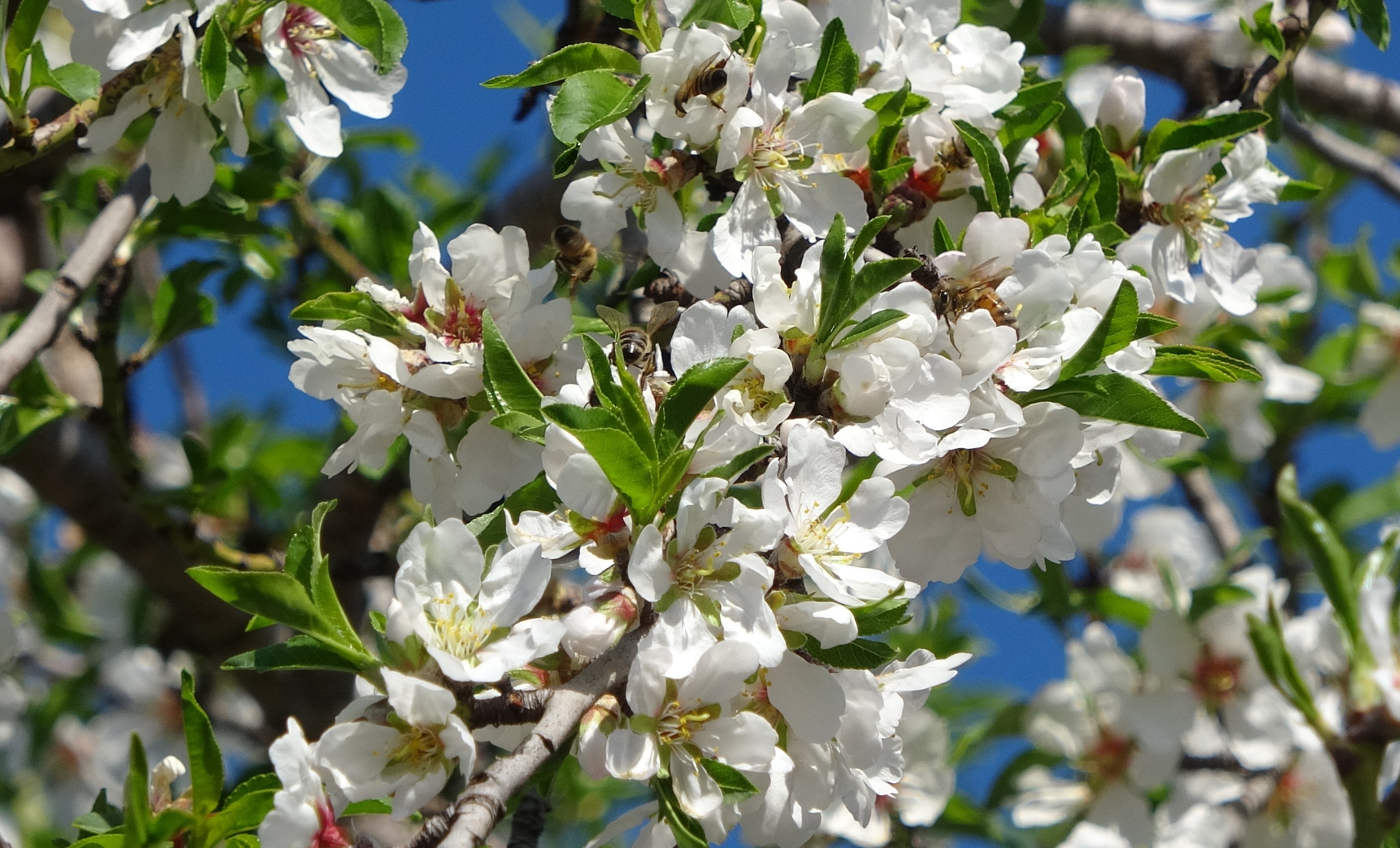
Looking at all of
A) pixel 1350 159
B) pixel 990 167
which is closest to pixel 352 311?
pixel 990 167

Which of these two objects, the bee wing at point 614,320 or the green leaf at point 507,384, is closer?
the green leaf at point 507,384

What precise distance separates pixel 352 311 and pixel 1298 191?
126 centimetres

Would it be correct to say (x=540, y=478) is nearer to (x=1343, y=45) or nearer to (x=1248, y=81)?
(x=1248, y=81)

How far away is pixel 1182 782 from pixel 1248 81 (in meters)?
1.42

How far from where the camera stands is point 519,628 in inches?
41.4

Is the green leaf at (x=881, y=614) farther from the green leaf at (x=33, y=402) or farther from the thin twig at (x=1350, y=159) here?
the thin twig at (x=1350, y=159)

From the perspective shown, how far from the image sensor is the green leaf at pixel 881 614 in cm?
106

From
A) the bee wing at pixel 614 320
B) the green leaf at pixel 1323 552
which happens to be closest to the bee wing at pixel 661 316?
the bee wing at pixel 614 320

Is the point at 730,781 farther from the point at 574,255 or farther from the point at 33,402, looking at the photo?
the point at 33,402

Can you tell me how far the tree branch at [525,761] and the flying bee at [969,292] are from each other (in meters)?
0.46

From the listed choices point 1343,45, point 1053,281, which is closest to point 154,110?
point 1053,281

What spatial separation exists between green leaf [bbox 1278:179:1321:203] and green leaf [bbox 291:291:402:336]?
3.85 feet

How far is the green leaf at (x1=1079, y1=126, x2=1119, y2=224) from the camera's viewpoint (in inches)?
53.4

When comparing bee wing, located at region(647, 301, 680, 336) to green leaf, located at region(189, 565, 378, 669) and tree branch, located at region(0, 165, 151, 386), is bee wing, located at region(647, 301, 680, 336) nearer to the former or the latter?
green leaf, located at region(189, 565, 378, 669)
